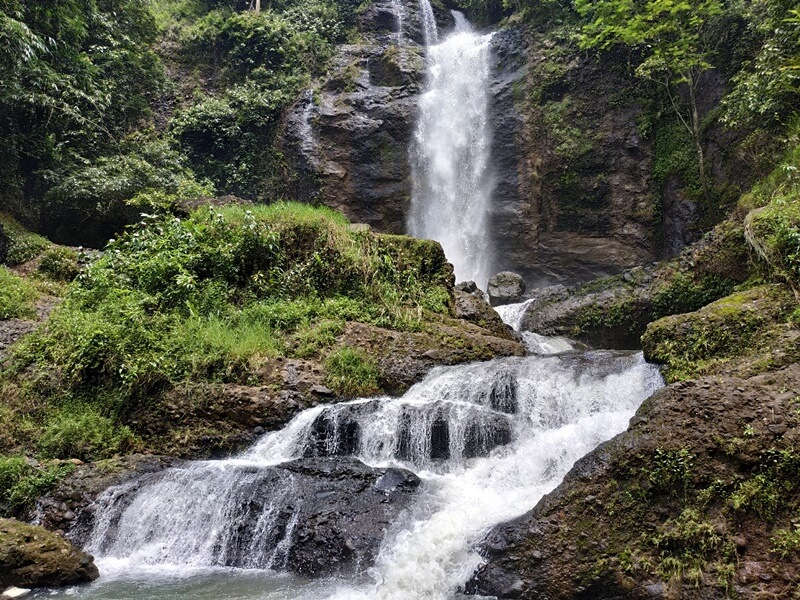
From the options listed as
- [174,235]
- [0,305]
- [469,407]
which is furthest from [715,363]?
[0,305]

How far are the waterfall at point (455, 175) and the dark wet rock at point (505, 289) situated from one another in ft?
7.51

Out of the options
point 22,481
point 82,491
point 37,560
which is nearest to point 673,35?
point 82,491

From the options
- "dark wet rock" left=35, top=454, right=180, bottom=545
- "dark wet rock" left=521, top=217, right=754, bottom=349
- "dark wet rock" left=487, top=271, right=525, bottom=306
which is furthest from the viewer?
"dark wet rock" left=487, top=271, right=525, bottom=306

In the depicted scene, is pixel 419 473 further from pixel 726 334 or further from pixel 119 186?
pixel 119 186

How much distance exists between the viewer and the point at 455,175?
19266 millimetres

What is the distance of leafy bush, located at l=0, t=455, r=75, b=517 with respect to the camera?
19.6 ft

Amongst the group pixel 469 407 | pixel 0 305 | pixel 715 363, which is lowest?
pixel 469 407

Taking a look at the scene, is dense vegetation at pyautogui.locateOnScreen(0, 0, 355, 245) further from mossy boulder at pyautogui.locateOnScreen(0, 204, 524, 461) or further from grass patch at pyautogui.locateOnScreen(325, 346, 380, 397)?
grass patch at pyautogui.locateOnScreen(325, 346, 380, 397)

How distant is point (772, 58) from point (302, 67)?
15.7 m

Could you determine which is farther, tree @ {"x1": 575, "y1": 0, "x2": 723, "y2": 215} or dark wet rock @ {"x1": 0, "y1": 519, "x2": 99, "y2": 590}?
tree @ {"x1": 575, "y1": 0, "x2": 723, "y2": 215}

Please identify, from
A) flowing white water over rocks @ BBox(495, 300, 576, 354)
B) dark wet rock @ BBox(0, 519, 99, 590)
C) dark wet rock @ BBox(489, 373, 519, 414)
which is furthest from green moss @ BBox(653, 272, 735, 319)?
dark wet rock @ BBox(0, 519, 99, 590)

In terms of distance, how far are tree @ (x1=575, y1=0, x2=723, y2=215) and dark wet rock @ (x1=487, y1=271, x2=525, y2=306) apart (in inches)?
211

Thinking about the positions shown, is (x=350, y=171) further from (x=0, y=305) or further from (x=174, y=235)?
(x=0, y=305)

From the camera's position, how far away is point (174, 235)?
391 inches
